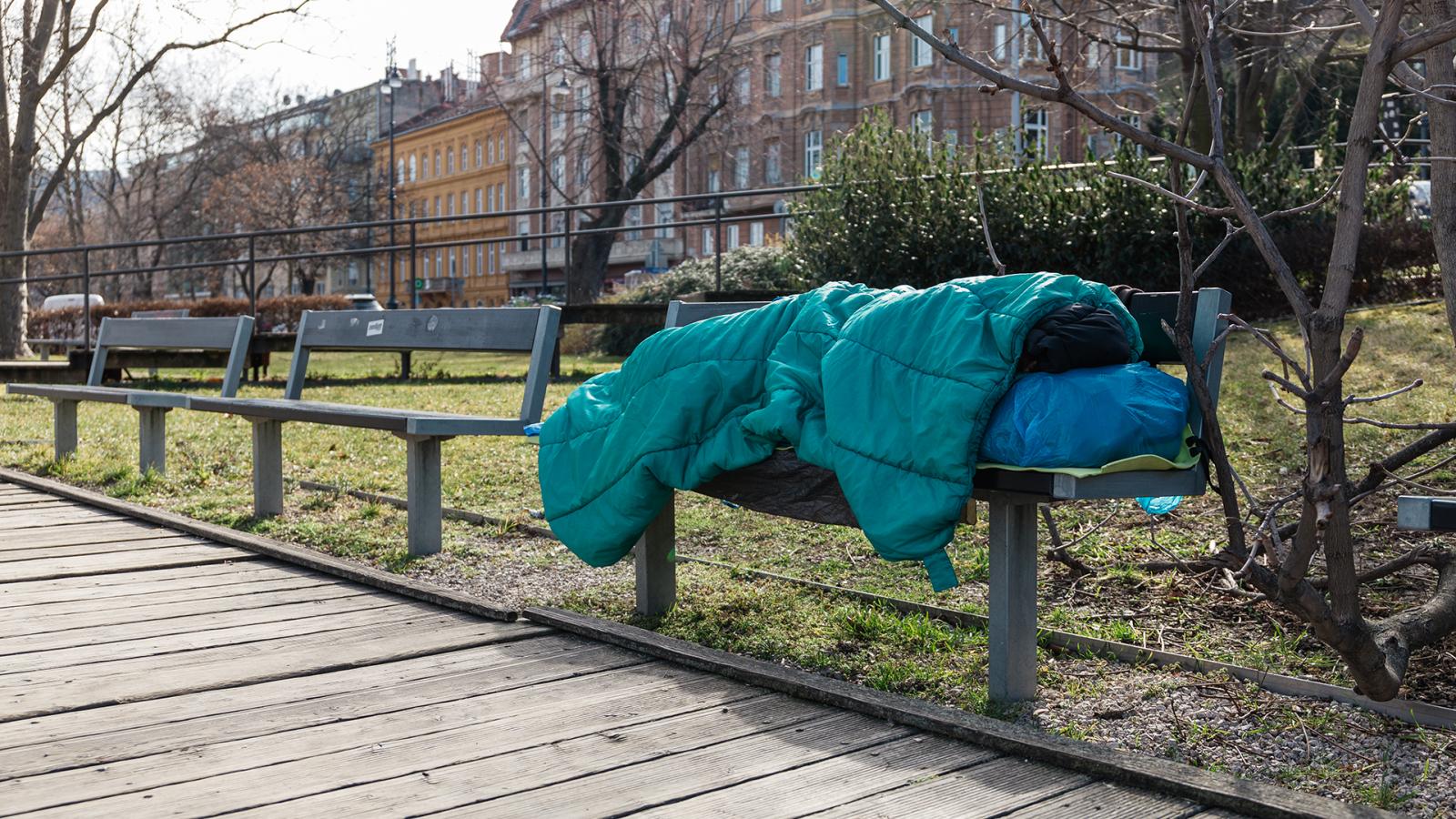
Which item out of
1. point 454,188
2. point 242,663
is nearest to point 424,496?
point 242,663

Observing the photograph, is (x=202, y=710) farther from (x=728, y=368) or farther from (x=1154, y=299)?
(x=1154, y=299)

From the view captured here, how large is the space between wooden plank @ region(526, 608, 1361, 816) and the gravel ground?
0.60ft

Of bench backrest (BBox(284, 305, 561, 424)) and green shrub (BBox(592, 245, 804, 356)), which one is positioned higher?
green shrub (BBox(592, 245, 804, 356))

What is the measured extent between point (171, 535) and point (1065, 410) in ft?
13.6

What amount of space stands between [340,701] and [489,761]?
63 centimetres

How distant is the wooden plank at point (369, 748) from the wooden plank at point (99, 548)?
2671 mm

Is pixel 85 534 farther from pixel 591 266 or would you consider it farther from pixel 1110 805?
pixel 591 266

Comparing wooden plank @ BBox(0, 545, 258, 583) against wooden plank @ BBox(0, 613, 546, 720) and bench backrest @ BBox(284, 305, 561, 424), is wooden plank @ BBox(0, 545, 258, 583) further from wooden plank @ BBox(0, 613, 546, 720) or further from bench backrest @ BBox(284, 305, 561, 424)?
wooden plank @ BBox(0, 613, 546, 720)

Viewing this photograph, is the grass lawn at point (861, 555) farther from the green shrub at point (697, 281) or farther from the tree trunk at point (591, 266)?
the tree trunk at point (591, 266)

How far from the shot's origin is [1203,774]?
2650 mm

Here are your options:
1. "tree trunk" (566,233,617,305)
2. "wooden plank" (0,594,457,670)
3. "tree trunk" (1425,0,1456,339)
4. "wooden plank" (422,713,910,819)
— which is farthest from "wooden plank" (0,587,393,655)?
"tree trunk" (566,233,617,305)

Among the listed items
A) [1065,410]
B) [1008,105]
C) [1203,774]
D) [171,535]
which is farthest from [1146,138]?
[1008,105]

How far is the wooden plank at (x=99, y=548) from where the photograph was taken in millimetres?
5230

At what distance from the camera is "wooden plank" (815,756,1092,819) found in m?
2.55
